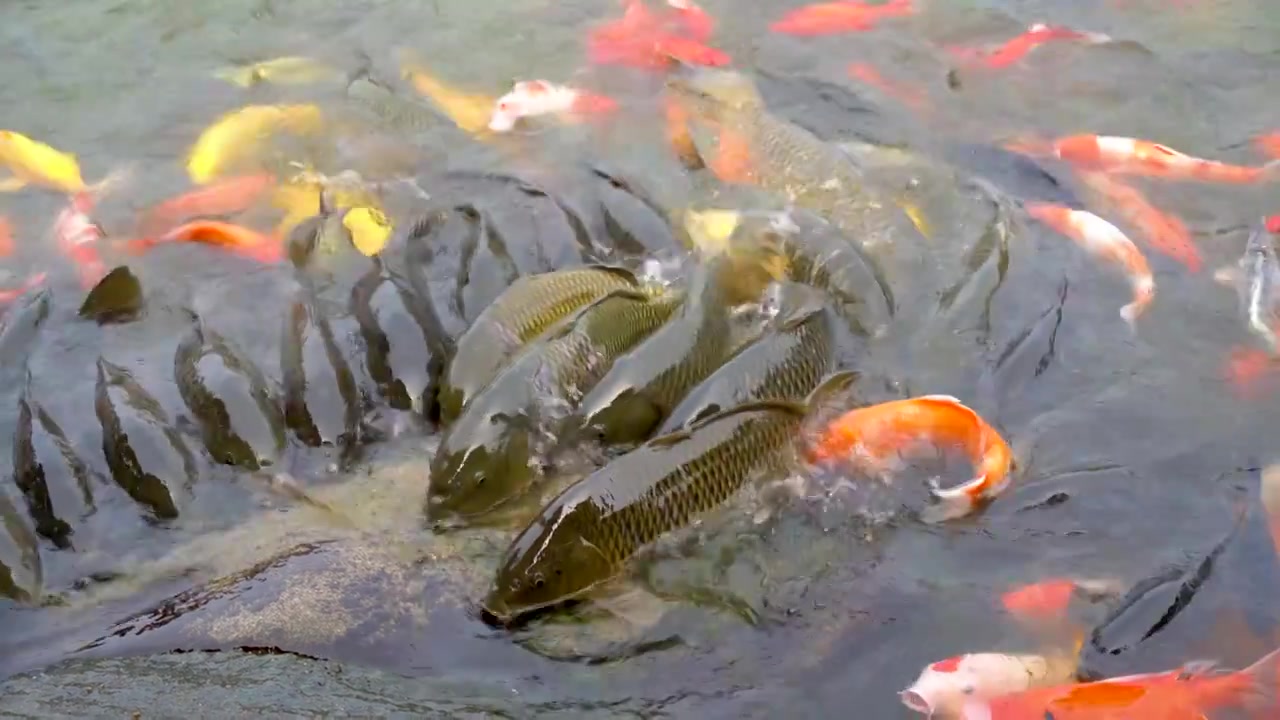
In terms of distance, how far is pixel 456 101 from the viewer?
292 inches

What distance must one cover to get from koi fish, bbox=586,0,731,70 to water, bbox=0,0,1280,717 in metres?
1.24

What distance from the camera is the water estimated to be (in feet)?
11.6

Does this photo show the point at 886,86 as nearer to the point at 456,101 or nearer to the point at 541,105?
the point at 541,105

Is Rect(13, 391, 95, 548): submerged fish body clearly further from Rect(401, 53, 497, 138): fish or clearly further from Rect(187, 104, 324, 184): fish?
Rect(401, 53, 497, 138): fish

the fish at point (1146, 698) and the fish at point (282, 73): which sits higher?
the fish at point (282, 73)

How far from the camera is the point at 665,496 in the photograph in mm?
3953

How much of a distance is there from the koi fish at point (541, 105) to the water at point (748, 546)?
48cm

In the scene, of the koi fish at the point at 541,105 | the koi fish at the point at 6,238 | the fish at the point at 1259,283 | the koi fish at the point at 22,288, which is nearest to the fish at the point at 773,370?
the fish at the point at 1259,283

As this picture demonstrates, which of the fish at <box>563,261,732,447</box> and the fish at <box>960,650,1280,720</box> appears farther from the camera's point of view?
the fish at <box>563,261,732,447</box>

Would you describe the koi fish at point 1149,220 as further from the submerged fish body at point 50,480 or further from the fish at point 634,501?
the submerged fish body at point 50,480

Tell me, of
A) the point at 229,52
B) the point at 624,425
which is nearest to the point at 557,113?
the point at 229,52

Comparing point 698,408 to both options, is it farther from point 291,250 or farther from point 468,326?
point 291,250

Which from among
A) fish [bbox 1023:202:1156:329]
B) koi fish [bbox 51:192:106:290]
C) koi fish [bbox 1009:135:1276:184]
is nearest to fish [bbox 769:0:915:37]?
koi fish [bbox 1009:135:1276:184]

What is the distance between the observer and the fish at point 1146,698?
3.26 meters
